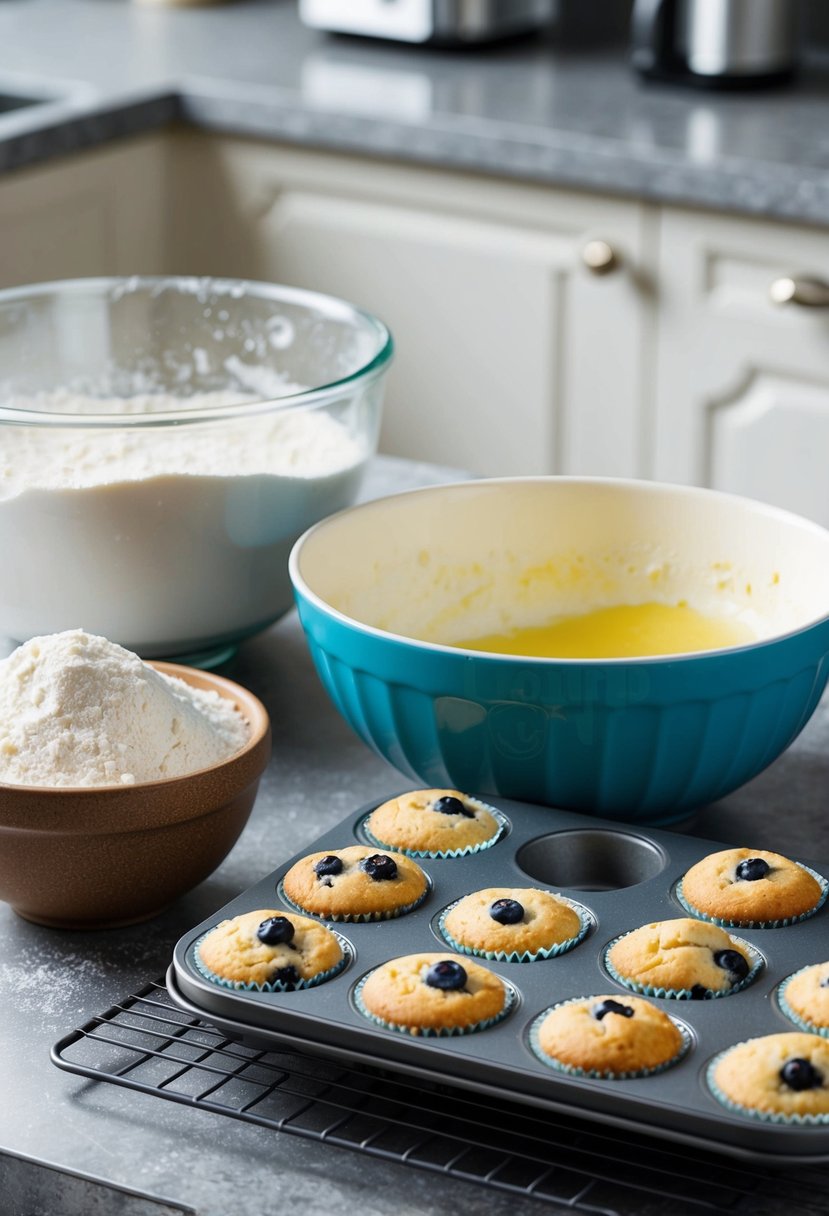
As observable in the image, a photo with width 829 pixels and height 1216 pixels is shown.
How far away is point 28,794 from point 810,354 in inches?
56.9

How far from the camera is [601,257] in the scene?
209 cm

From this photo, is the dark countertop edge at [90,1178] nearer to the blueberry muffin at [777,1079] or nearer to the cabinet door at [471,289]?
the blueberry muffin at [777,1079]

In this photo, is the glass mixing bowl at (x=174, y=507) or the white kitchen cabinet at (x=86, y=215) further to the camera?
the white kitchen cabinet at (x=86, y=215)

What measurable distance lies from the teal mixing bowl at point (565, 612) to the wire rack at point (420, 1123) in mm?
229

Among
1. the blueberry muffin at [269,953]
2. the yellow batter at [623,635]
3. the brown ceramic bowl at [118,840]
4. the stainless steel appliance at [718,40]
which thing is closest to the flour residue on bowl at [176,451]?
the yellow batter at [623,635]

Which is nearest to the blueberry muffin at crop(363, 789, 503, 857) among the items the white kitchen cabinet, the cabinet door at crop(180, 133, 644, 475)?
the cabinet door at crop(180, 133, 644, 475)

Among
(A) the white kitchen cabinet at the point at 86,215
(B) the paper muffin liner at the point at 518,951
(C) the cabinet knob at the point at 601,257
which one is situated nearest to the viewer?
(B) the paper muffin liner at the point at 518,951

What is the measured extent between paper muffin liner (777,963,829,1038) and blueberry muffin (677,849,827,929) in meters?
0.05

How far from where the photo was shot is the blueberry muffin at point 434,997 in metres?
0.71

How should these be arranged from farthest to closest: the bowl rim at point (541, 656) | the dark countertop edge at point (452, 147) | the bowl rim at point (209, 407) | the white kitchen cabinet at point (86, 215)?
the white kitchen cabinet at point (86, 215)
the dark countertop edge at point (452, 147)
the bowl rim at point (209, 407)
the bowl rim at point (541, 656)

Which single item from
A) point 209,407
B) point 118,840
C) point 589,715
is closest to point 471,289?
point 209,407

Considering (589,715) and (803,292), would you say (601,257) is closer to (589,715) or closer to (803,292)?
(803,292)

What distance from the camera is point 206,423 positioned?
1.05m

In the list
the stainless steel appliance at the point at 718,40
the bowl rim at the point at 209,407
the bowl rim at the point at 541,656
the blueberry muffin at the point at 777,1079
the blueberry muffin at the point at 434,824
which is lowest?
the blueberry muffin at the point at 434,824
